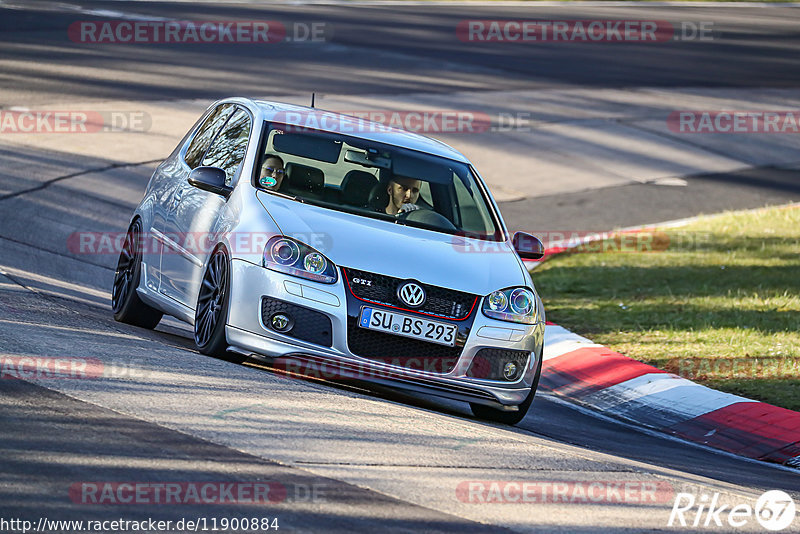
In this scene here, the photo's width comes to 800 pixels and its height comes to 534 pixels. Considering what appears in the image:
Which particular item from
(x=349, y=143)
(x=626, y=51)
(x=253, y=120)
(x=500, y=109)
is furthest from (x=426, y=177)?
(x=626, y=51)

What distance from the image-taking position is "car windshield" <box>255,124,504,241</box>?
8.26 meters

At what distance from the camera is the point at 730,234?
15367mm

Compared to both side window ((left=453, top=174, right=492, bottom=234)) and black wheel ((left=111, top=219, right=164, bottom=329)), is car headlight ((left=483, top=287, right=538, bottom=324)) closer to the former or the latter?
side window ((left=453, top=174, right=492, bottom=234))

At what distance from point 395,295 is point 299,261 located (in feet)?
2.00

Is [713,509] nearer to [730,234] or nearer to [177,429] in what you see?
[177,429]

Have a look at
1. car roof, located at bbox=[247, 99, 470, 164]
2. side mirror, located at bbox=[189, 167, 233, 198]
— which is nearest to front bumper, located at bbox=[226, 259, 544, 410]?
side mirror, located at bbox=[189, 167, 233, 198]

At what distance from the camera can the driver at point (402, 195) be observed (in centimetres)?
841

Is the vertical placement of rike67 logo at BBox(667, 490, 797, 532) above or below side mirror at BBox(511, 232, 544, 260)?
below

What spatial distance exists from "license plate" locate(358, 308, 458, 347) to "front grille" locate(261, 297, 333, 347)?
212 mm

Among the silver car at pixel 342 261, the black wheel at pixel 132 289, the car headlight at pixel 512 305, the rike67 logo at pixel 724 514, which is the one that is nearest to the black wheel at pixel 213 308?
the silver car at pixel 342 261

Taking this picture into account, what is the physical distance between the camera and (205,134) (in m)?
9.37

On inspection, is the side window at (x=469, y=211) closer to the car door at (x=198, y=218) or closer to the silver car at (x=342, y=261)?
the silver car at (x=342, y=261)

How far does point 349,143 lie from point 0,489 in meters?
4.34

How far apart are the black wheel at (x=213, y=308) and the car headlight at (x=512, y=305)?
160 centimetres
